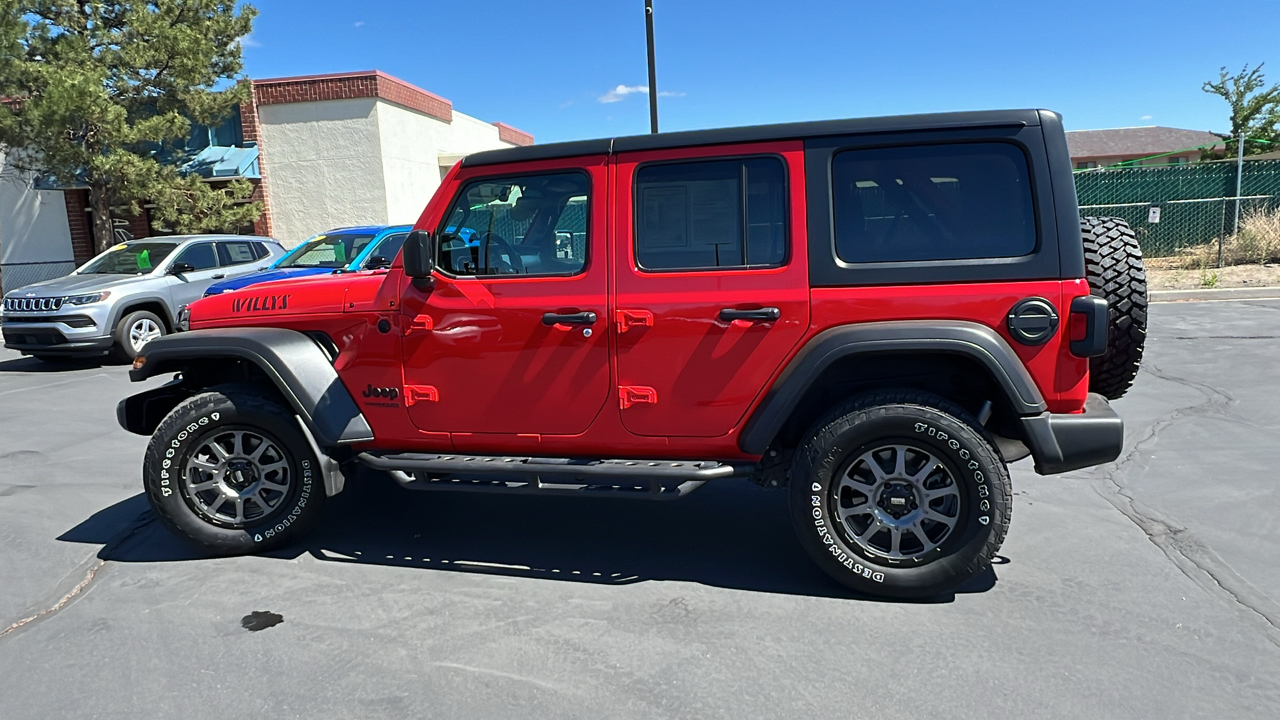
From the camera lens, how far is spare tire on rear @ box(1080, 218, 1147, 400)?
3588 millimetres

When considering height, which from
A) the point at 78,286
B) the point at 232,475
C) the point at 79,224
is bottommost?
the point at 232,475

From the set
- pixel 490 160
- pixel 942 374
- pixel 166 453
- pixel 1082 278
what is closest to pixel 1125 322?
pixel 1082 278

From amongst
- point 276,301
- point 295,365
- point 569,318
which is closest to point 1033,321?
point 569,318

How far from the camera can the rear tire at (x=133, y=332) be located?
34.8 ft

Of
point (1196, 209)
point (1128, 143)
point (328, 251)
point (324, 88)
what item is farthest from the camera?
point (1128, 143)

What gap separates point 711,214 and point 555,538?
1.86 meters

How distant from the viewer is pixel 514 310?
385cm

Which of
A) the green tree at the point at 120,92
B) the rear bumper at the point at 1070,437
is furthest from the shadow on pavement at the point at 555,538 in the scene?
the green tree at the point at 120,92

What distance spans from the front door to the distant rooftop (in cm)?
5458

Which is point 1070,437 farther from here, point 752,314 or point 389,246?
point 389,246

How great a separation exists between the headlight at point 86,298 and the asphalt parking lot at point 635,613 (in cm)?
609

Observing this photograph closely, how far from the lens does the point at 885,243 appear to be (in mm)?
3539

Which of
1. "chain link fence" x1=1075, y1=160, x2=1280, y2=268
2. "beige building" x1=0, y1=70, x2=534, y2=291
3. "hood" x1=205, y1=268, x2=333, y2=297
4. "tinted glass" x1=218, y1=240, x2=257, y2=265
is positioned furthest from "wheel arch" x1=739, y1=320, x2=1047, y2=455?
"beige building" x1=0, y1=70, x2=534, y2=291

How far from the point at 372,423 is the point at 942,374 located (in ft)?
8.82
